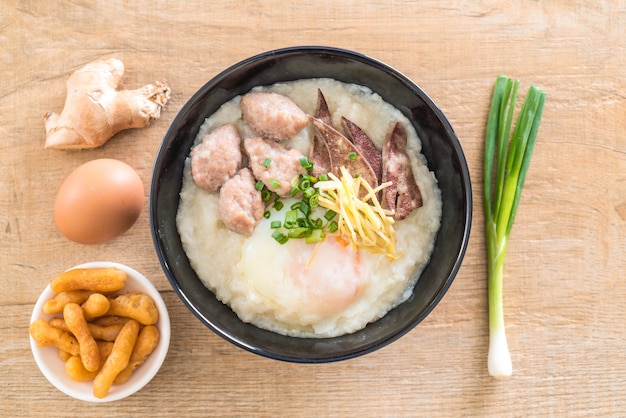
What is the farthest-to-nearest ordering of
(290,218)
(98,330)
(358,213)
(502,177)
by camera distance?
(502,177) → (98,330) → (290,218) → (358,213)

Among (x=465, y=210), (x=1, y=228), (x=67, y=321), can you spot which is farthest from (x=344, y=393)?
(x=1, y=228)

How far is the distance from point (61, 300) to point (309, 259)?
3.51 feet

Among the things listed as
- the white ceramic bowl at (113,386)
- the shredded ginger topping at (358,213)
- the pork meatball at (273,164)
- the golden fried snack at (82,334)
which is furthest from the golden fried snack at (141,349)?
the shredded ginger topping at (358,213)

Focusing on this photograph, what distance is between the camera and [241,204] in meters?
2.57

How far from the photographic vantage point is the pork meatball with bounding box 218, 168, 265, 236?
2.56m

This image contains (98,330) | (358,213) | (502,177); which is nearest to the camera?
(358,213)

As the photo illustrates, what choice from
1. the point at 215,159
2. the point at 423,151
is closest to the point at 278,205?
the point at 215,159

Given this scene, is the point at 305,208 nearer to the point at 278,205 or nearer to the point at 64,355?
the point at 278,205

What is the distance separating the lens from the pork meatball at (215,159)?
2.63 metres

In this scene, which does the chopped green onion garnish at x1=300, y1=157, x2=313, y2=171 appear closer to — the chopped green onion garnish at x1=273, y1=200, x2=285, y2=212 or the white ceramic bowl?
the chopped green onion garnish at x1=273, y1=200, x2=285, y2=212

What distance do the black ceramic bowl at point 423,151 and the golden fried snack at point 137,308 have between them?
0.20m

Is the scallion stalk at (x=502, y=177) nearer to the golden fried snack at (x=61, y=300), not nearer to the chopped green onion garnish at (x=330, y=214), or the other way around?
the chopped green onion garnish at (x=330, y=214)

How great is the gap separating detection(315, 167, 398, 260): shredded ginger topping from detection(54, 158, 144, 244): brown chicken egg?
863 millimetres

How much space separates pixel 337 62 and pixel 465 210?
0.82 m
